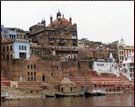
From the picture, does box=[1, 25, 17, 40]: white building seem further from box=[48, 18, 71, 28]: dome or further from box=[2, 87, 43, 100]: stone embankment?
box=[2, 87, 43, 100]: stone embankment

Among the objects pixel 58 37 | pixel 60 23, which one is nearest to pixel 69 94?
pixel 58 37

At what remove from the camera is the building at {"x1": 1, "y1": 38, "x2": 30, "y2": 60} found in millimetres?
39094

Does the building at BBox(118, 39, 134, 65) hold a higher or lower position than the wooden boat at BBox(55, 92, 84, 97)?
higher

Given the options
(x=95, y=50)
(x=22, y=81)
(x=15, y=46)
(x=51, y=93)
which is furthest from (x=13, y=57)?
(x=95, y=50)

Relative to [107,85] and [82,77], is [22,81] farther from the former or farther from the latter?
[107,85]

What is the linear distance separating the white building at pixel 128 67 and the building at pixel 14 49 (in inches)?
605

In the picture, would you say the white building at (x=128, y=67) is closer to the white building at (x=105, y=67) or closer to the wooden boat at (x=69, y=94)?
the white building at (x=105, y=67)

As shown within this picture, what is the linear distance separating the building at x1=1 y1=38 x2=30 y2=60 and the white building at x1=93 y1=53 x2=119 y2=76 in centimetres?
1060

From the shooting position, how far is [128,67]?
5081 centimetres

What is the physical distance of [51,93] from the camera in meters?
33.6

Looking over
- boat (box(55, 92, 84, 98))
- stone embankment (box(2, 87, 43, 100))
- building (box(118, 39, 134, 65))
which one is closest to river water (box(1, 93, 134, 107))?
stone embankment (box(2, 87, 43, 100))

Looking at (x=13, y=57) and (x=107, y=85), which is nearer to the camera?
(x=13, y=57)

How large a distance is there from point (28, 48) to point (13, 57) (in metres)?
2.35

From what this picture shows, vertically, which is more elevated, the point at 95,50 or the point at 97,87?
the point at 95,50
